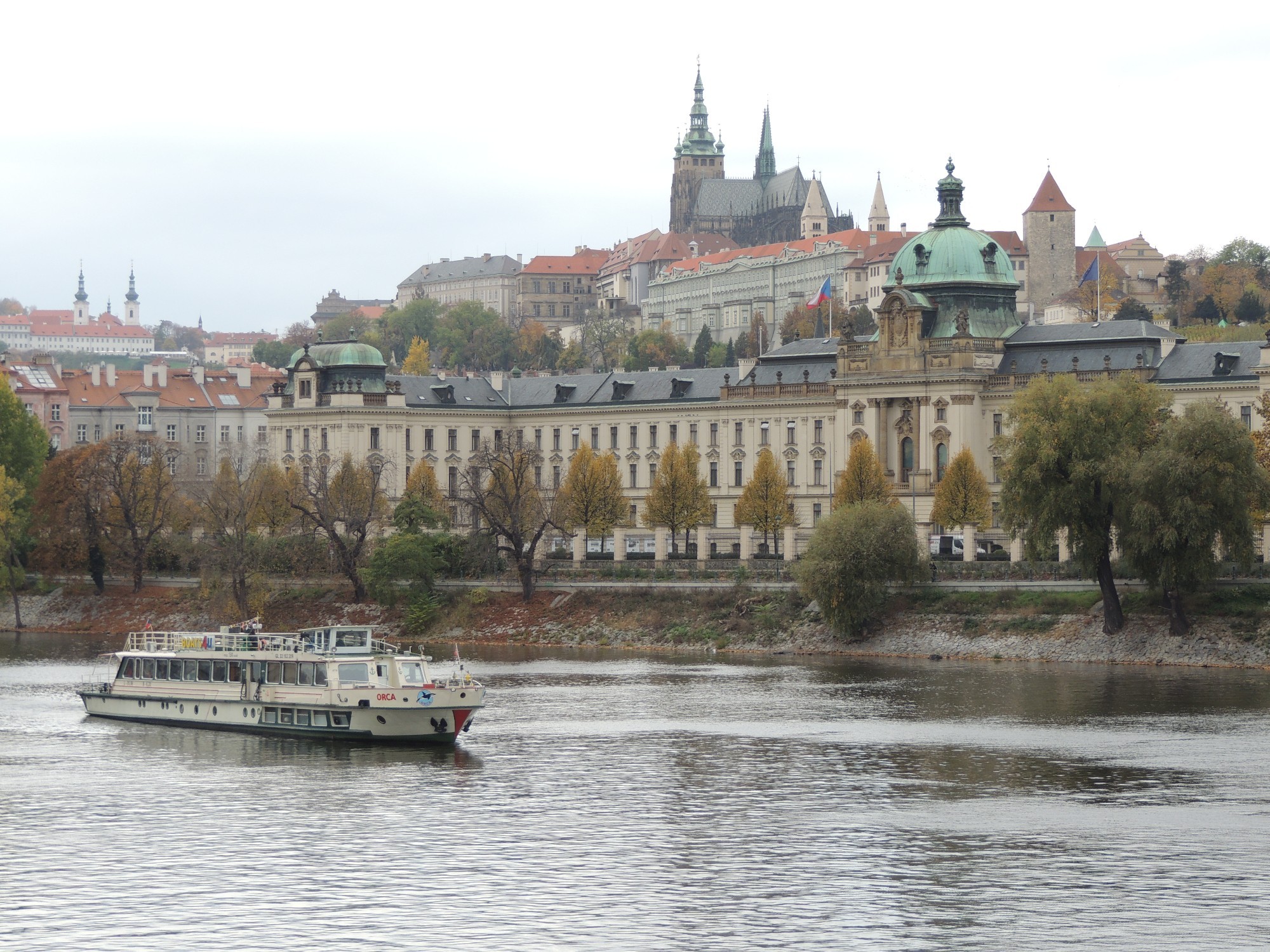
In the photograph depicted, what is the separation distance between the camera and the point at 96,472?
442 feet

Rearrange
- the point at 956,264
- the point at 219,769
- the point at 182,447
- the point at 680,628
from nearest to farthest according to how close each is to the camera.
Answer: the point at 219,769
the point at 680,628
the point at 956,264
the point at 182,447

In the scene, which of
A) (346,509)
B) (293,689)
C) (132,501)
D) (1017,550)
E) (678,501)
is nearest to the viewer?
(293,689)

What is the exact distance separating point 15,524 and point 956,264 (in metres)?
66.4

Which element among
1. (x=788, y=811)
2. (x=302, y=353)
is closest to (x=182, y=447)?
(x=302, y=353)

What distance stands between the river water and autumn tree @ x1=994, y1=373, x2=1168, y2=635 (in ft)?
47.3

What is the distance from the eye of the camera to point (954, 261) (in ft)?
476

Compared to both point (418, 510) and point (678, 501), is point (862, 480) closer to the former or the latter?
point (678, 501)

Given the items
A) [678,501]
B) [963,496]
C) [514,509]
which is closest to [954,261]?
[963,496]

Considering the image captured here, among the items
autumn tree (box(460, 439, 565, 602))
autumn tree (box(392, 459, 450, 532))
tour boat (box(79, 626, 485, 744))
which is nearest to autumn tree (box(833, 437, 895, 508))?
autumn tree (box(460, 439, 565, 602))

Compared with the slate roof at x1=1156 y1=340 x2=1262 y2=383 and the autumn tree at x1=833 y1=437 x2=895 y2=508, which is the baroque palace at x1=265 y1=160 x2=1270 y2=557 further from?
the autumn tree at x1=833 y1=437 x2=895 y2=508

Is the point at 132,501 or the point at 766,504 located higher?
the point at 132,501

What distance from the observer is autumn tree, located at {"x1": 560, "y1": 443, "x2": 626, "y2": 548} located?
13588cm

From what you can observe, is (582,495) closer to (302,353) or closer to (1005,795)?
(302,353)

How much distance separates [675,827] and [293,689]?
24.4m
